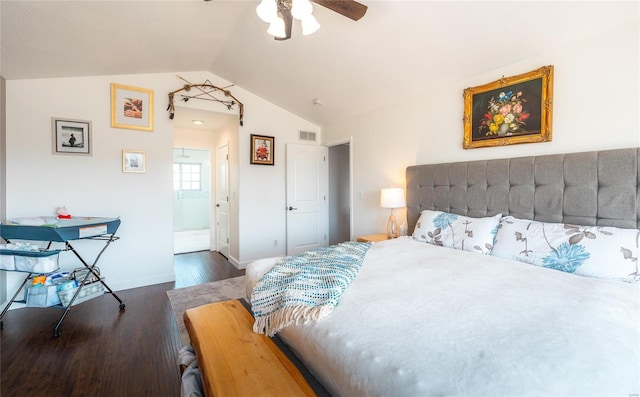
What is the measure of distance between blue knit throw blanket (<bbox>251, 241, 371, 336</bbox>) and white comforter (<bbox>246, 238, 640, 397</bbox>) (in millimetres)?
51

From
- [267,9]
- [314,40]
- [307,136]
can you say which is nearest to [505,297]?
[267,9]

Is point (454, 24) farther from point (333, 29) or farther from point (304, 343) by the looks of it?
point (304, 343)

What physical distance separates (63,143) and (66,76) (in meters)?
0.74

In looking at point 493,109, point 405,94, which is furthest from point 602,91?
point 405,94

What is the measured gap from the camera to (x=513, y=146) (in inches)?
97.3

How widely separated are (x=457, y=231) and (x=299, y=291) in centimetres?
173

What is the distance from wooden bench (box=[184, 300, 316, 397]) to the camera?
985 millimetres

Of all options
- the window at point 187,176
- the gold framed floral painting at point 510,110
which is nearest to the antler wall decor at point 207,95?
the gold framed floral painting at point 510,110

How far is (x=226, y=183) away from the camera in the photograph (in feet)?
15.6

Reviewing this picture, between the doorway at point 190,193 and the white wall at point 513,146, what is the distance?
182 inches

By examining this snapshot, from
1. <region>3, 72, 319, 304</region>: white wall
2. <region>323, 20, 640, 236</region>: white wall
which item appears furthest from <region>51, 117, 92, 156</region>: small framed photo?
<region>323, 20, 640, 236</region>: white wall

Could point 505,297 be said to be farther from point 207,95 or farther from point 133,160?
point 207,95

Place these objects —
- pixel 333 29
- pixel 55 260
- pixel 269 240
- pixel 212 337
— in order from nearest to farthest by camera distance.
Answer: pixel 212 337, pixel 55 260, pixel 333 29, pixel 269 240

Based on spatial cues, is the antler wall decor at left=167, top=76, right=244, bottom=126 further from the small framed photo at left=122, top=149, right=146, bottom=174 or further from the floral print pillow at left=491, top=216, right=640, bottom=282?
the floral print pillow at left=491, top=216, right=640, bottom=282
